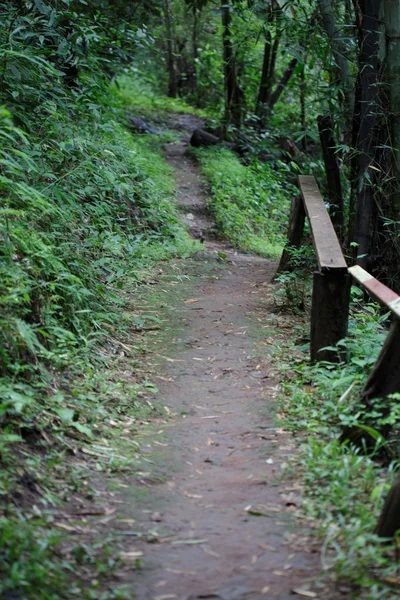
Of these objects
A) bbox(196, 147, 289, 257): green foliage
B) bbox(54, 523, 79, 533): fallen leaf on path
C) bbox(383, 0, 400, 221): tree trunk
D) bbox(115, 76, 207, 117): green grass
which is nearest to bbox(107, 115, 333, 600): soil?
bbox(54, 523, 79, 533): fallen leaf on path

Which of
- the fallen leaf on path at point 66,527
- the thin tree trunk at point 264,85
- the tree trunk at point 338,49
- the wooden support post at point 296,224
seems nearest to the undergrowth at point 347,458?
the fallen leaf on path at point 66,527

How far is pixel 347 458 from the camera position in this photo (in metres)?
3.19

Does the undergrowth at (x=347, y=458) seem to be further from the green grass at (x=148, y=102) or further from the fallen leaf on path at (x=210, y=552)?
the green grass at (x=148, y=102)

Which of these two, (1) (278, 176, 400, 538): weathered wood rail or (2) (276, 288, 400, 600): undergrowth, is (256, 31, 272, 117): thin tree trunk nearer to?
(1) (278, 176, 400, 538): weathered wood rail

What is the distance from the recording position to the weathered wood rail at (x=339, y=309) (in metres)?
3.13

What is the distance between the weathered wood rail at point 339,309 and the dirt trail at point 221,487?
392mm

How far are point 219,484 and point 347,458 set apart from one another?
2.15 feet

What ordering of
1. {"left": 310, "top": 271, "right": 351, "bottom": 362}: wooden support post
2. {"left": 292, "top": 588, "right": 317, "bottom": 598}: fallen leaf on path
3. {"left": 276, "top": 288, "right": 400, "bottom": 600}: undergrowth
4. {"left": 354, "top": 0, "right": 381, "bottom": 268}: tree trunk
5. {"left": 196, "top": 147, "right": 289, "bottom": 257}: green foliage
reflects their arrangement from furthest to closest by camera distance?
{"left": 196, "top": 147, "right": 289, "bottom": 257}: green foliage → {"left": 354, "top": 0, "right": 381, "bottom": 268}: tree trunk → {"left": 310, "top": 271, "right": 351, "bottom": 362}: wooden support post → {"left": 276, "top": 288, "right": 400, "bottom": 600}: undergrowth → {"left": 292, "top": 588, "right": 317, "bottom": 598}: fallen leaf on path

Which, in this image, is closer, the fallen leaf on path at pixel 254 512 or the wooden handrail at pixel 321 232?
the fallen leaf on path at pixel 254 512

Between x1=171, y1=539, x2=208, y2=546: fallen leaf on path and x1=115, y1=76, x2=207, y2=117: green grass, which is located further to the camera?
x1=115, y1=76, x2=207, y2=117: green grass

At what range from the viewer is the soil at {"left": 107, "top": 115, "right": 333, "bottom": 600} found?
254 centimetres

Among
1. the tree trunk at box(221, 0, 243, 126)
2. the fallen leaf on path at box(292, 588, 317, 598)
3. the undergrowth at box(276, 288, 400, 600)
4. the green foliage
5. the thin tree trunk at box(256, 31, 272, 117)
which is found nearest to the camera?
the fallen leaf on path at box(292, 588, 317, 598)

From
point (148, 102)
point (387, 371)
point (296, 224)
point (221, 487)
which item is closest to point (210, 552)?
point (221, 487)

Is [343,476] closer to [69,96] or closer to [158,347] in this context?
[158,347]
